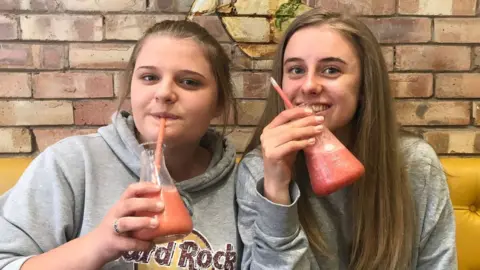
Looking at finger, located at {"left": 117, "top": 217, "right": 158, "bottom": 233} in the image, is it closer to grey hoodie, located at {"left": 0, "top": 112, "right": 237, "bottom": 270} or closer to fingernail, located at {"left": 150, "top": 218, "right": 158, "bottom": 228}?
fingernail, located at {"left": 150, "top": 218, "right": 158, "bottom": 228}

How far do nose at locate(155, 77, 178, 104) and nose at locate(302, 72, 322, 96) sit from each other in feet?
0.94

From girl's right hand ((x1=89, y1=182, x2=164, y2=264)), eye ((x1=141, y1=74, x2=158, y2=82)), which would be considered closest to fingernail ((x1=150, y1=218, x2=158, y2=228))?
girl's right hand ((x1=89, y1=182, x2=164, y2=264))

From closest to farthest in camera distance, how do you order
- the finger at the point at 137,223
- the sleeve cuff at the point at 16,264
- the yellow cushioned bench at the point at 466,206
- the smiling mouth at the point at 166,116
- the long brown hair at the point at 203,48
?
the finger at the point at 137,223 → the sleeve cuff at the point at 16,264 → the smiling mouth at the point at 166,116 → the long brown hair at the point at 203,48 → the yellow cushioned bench at the point at 466,206

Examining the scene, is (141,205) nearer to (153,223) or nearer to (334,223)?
(153,223)

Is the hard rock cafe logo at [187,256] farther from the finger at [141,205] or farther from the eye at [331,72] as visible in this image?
the eye at [331,72]

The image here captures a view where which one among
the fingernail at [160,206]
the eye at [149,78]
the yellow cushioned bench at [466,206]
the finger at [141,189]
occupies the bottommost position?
the yellow cushioned bench at [466,206]

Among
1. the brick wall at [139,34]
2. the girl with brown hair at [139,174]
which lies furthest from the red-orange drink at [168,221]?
the brick wall at [139,34]

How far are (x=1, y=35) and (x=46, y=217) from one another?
718 millimetres

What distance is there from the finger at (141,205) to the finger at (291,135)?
29 cm

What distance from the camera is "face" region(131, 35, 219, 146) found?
3.46 ft

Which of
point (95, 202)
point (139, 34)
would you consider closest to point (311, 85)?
point (95, 202)

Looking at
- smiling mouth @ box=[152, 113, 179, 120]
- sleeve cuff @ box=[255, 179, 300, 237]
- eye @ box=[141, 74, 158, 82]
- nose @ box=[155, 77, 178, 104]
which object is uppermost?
eye @ box=[141, 74, 158, 82]

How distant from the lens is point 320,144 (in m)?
0.99

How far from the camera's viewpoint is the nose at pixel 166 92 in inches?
40.7
